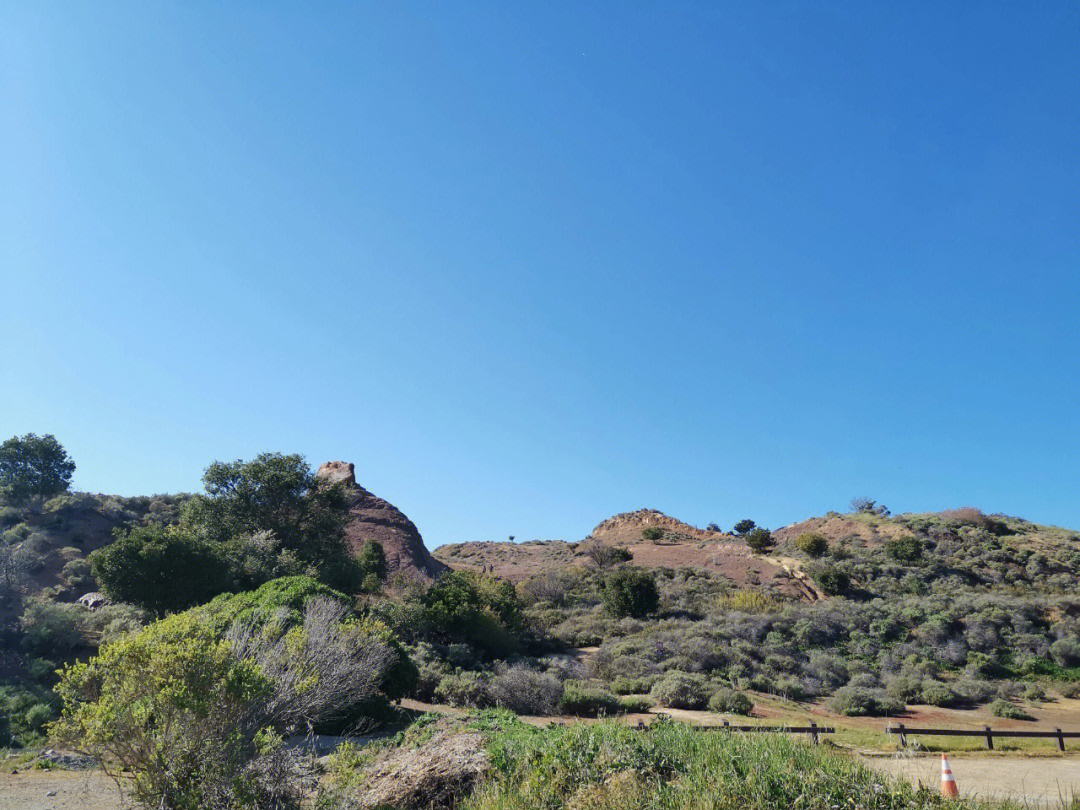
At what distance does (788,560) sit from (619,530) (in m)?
22.6

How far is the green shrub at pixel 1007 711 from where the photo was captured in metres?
20.6

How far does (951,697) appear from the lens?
873 inches

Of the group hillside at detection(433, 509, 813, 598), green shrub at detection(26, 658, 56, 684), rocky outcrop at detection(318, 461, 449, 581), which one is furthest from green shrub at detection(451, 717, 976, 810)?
hillside at detection(433, 509, 813, 598)

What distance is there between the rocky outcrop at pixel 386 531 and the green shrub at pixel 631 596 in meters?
12.1

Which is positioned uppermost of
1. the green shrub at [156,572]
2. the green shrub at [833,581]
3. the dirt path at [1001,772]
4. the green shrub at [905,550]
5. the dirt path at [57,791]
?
the green shrub at [905,550]

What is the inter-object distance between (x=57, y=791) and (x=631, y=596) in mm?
27436

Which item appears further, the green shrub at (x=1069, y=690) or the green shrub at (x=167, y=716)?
the green shrub at (x=1069, y=690)

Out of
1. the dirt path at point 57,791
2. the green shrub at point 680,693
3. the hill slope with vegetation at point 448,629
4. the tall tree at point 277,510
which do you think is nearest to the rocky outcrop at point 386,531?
the hill slope with vegetation at point 448,629

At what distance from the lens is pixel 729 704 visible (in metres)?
20.0

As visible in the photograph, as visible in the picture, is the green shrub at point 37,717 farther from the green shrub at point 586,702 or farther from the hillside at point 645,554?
the hillside at point 645,554

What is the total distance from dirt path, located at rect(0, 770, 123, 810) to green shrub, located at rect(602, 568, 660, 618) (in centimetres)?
2602

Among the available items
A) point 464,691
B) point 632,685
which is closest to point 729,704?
point 632,685

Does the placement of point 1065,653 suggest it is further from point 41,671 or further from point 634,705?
point 41,671

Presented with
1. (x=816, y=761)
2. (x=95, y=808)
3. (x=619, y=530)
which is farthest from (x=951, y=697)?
(x=619, y=530)
